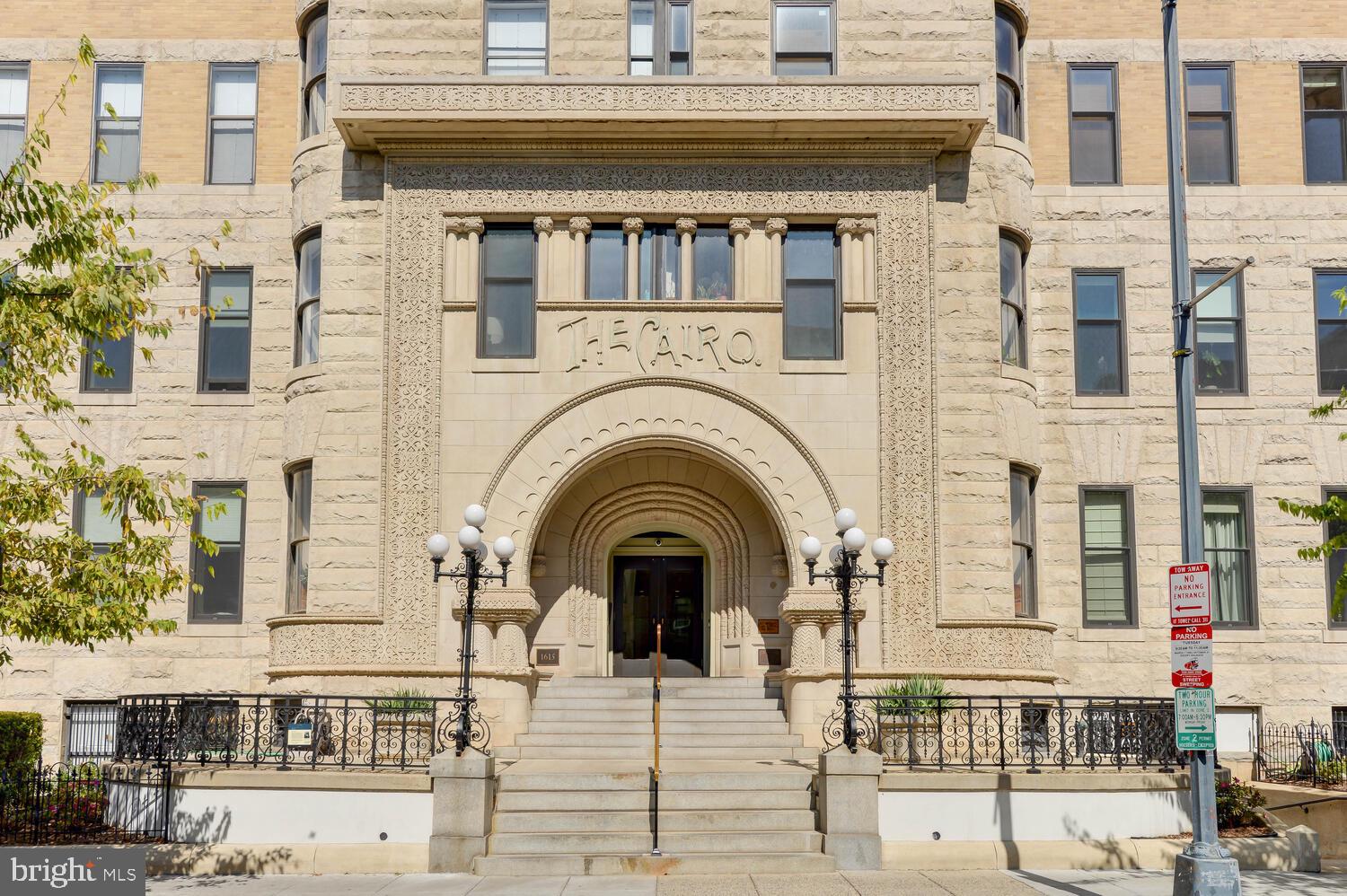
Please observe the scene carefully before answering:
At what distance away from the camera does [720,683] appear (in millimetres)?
21078

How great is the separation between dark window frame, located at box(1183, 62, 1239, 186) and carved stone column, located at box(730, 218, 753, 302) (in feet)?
27.4

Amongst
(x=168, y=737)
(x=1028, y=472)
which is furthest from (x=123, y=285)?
(x=1028, y=472)

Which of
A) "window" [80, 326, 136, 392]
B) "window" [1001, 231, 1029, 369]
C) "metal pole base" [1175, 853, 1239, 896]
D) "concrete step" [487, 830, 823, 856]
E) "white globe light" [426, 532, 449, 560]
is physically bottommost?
"concrete step" [487, 830, 823, 856]

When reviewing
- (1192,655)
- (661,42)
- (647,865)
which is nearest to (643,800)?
(647,865)

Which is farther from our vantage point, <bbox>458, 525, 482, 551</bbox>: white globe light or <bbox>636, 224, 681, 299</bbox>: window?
<bbox>636, 224, 681, 299</bbox>: window

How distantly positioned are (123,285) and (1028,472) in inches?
562

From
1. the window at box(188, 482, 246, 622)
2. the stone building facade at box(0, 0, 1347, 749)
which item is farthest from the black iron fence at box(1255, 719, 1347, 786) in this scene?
the window at box(188, 482, 246, 622)

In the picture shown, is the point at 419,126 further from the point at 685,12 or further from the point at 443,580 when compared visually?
the point at 443,580

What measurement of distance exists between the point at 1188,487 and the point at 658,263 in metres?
10.2

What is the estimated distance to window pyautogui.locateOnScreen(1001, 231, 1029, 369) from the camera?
21.8 meters

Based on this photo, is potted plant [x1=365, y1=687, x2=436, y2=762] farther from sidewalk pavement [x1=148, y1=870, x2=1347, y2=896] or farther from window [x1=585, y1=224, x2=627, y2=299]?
window [x1=585, y1=224, x2=627, y2=299]

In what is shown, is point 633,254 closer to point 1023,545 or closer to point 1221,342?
point 1023,545

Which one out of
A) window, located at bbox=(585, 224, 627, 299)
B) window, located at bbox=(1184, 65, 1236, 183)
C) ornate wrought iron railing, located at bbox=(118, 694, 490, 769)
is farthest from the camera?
window, located at bbox=(1184, 65, 1236, 183)

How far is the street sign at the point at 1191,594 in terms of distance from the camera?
1260 centimetres
